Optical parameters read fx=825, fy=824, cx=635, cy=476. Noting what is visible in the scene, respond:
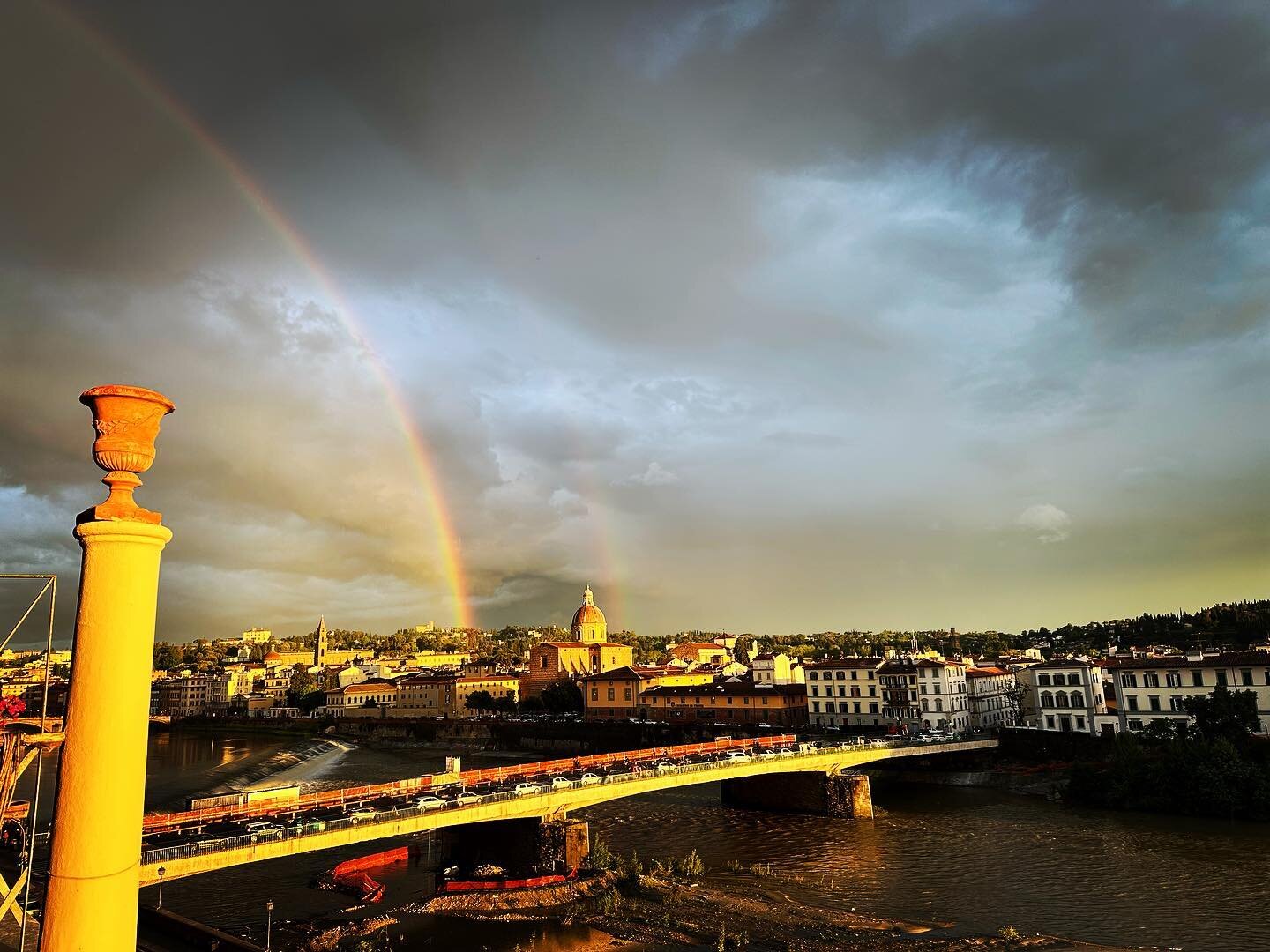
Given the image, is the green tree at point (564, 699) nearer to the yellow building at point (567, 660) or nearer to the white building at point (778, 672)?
the yellow building at point (567, 660)

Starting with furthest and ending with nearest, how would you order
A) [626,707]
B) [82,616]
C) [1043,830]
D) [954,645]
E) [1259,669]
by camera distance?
1. [954,645]
2. [626,707]
3. [1259,669]
4. [1043,830]
5. [82,616]

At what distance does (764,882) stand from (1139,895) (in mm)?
13891

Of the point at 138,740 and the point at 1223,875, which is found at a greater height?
the point at 138,740

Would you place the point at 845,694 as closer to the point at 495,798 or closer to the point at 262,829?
the point at 495,798

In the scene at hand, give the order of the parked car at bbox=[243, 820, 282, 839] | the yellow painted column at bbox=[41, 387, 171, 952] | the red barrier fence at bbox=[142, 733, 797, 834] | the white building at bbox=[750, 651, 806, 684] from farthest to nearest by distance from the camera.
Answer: the white building at bbox=[750, 651, 806, 684]
the red barrier fence at bbox=[142, 733, 797, 834]
the parked car at bbox=[243, 820, 282, 839]
the yellow painted column at bbox=[41, 387, 171, 952]

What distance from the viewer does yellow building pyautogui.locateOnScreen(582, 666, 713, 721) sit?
95.6 meters

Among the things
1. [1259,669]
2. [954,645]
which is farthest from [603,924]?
[954,645]

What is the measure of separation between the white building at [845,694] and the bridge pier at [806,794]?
23.5m

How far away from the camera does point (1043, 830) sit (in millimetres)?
42531

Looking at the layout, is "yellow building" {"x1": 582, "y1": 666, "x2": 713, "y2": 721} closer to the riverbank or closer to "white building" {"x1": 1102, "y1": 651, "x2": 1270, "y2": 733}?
"white building" {"x1": 1102, "y1": 651, "x2": 1270, "y2": 733}

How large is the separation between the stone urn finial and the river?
25.7m

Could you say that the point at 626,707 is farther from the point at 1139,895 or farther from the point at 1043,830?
the point at 1139,895

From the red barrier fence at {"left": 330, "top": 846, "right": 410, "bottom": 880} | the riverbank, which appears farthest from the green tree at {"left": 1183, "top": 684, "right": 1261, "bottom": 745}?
the red barrier fence at {"left": 330, "top": 846, "right": 410, "bottom": 880}

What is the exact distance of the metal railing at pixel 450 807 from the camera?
2397 centimetres
